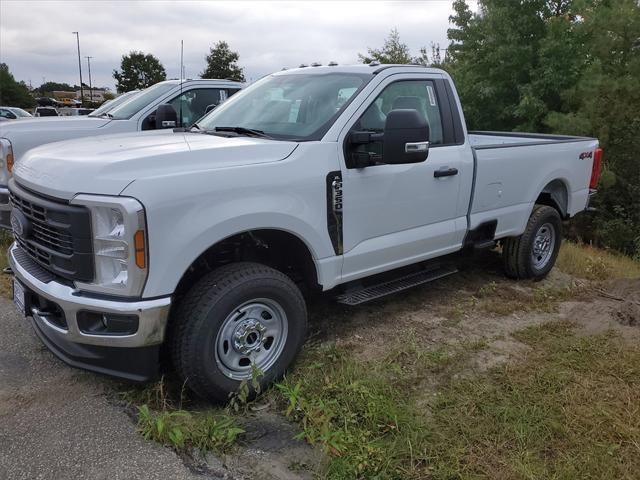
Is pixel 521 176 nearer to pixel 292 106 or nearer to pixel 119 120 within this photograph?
pixel 292 106

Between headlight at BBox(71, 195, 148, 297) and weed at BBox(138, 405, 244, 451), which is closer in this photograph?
headlight at BBox(71, 195, 148, 297)

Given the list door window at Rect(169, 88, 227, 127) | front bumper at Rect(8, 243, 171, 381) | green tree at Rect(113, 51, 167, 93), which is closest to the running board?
front bumper at Rect(8, 243, 171, 381)

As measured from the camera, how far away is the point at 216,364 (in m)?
3.17

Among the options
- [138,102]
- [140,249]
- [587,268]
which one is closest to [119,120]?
[138,102]

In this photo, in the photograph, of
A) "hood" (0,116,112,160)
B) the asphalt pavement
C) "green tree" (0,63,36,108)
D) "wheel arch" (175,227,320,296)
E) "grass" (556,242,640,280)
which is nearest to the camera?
the asphalt pavement

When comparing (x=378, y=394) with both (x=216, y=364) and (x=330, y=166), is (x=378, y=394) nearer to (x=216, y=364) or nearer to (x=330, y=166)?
(x=216, y=364)

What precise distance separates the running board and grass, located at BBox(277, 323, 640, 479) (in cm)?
38

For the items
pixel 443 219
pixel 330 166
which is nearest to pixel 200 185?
pixel 330 166

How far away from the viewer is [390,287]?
436 centimetres

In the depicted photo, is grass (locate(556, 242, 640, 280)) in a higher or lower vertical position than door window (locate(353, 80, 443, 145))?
lower

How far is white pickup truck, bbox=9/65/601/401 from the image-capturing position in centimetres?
286

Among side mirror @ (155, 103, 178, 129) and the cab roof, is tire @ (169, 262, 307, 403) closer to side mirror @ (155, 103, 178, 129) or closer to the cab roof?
the cab roof

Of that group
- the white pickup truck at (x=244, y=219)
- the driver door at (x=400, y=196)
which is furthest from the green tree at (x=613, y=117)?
the driver door at (x=400, y=196)

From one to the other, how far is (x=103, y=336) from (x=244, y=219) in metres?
0.95
